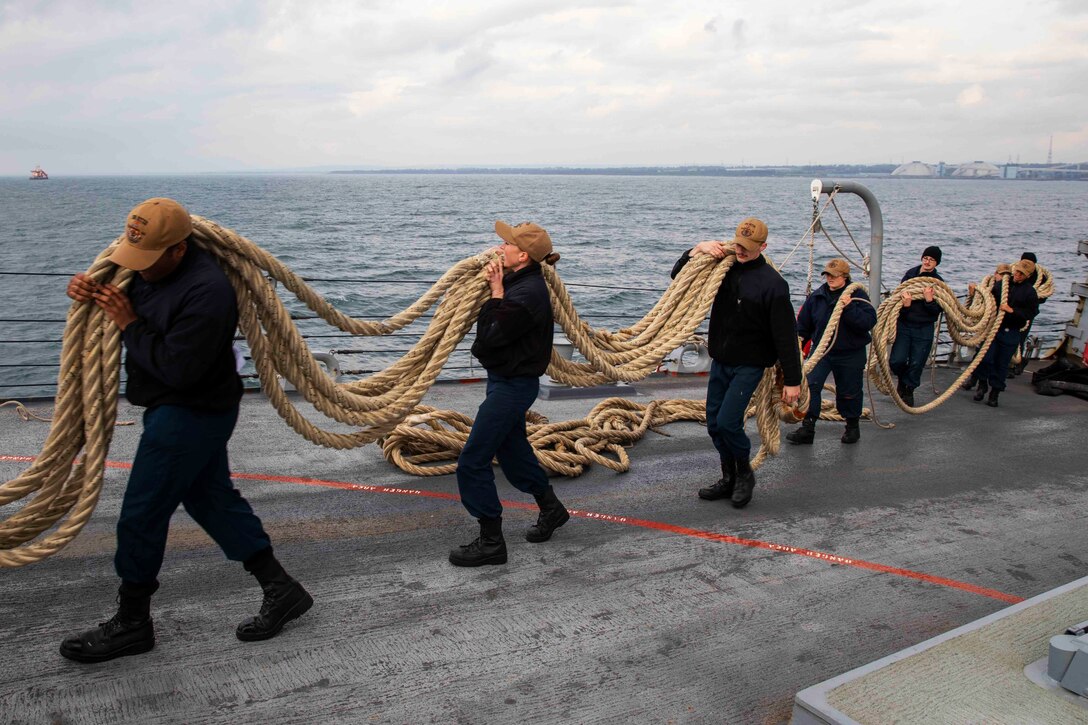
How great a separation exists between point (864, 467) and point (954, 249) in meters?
47.3

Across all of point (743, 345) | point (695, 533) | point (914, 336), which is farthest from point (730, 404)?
point (914, 336)

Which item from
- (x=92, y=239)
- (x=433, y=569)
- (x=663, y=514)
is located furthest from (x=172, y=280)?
(x=92, y=239)

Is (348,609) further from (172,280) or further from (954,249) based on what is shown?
(954,249)

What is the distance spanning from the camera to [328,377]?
4582 mm

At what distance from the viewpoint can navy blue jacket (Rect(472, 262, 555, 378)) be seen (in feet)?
14.9

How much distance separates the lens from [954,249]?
4878cm

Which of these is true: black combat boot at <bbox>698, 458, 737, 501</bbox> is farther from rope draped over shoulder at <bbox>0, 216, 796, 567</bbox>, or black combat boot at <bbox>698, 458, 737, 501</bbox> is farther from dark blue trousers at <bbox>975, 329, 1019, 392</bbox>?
dark blue trousers at <bbox>975, 329, 1019, 392</bbox>

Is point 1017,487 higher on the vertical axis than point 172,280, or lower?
lower

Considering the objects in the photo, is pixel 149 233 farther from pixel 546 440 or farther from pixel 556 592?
pixel 546 440

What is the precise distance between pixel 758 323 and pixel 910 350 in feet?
14.4

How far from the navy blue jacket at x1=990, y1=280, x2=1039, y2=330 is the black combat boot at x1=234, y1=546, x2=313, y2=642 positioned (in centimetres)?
854

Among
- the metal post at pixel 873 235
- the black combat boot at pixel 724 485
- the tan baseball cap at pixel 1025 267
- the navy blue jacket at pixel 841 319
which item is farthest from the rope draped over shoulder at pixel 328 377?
the tan baseball cap at pixel 1025 267

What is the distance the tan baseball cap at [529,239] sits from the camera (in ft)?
15.2

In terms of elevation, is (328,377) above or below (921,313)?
above
